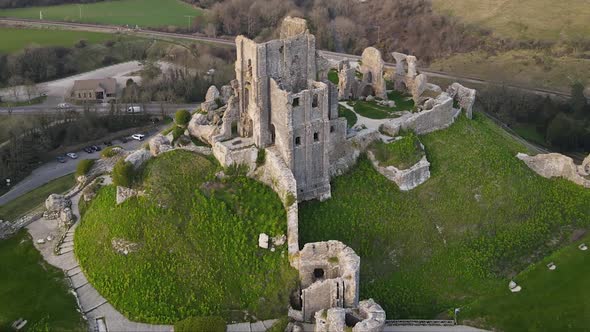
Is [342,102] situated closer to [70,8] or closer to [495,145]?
[495,145]

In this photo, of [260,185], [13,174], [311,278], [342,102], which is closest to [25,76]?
[13,174]

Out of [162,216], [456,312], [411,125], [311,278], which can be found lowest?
[456,312]

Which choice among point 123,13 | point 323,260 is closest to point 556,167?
point 323,260

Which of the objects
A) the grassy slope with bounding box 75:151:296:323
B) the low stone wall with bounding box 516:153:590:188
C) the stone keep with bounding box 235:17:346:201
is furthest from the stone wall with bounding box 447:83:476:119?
the grassy slope with bounding box 75:151:296:323

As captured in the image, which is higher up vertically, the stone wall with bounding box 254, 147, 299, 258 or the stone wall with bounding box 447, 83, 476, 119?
the stone wall with bounding box 447, 83, 476, 119

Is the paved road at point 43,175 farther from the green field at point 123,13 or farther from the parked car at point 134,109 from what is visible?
the green field at point 123,13

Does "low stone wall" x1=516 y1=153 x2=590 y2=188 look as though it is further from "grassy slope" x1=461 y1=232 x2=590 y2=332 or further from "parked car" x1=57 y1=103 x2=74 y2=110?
"parked car" x1=57 y1=103 x2=74 y2=110

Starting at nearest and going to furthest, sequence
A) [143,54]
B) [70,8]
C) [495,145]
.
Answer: [495,145]
[143,54]
[70,8]
